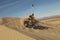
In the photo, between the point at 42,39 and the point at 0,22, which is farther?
the point at 0,22

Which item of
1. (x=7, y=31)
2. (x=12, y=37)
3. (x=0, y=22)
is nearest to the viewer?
(x=12, y=37)

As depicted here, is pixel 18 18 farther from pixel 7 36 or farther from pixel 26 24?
pixel 7 36

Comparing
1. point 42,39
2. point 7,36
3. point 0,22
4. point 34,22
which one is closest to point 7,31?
point 7,36

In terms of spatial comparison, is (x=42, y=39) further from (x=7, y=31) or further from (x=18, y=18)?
(x=18, y=18)

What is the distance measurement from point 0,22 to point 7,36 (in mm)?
6002

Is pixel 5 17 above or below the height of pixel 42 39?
above

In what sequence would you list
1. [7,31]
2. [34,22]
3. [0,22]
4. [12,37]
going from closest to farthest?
[12,37] < [7,31] < [0,22] < [34,22]

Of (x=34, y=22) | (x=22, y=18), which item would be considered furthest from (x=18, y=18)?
(x=34, y=22)

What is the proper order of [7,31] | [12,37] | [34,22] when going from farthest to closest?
1. [34,22]
2. [7,31]
3. [12,37]

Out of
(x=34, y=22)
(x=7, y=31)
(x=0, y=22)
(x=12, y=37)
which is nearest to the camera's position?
(x=12, y=37)

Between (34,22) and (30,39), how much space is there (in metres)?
6.84

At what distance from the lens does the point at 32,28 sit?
17.9 metres

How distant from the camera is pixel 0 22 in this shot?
1697 centimetres

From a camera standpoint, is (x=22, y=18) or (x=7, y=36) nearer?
(x=7, y=36)
